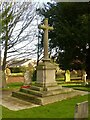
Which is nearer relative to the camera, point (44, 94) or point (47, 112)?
point (47, 112)

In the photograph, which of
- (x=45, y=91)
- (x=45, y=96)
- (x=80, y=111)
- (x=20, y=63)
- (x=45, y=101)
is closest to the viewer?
(x=80, y=111)

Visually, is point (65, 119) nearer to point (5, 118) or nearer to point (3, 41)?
point (5, 118)

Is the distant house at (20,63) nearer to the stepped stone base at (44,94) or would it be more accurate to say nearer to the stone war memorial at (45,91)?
the stone war memorial at (45,91)

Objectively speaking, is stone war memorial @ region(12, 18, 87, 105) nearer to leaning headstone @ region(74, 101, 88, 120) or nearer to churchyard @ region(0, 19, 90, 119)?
churchyard @ region(0, 19, 90, 119)

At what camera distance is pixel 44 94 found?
9227 millimetres

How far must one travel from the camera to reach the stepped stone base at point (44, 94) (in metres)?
9.06

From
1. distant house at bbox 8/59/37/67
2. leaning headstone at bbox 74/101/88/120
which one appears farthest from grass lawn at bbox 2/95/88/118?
distant house at bbox 8/59/37/67

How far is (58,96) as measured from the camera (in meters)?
9.55

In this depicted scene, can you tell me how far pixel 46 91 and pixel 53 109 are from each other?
1495 mm

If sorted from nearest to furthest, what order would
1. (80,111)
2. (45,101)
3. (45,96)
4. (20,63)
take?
(80,111) → (45,101) → (45,96) → (20,63)

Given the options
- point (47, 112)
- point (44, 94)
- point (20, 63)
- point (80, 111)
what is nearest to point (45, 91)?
point (44, 94)

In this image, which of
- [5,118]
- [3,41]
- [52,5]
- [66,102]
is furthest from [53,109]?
[52,5]

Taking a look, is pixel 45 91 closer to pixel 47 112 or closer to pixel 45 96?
pixel 45 96

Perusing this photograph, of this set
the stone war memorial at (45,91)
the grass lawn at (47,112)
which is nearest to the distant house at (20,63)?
the stone war memorial at (45,91)
